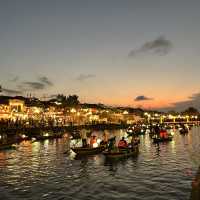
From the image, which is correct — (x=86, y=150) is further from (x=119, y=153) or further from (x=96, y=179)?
(x=96, y=179)

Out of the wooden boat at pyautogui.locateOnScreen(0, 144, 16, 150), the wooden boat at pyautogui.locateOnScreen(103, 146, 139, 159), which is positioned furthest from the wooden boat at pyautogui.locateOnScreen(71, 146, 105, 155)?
the wooden boat at pyautogui.locateOnScreen(0, 144, 16, 150)

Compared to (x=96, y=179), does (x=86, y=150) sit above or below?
above

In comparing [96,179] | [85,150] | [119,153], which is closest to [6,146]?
[85,150]

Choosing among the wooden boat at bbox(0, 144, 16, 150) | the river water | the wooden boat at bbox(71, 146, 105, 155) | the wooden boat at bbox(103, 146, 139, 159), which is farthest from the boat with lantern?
the wooden boat at bbox(0, 144, 16, 150)

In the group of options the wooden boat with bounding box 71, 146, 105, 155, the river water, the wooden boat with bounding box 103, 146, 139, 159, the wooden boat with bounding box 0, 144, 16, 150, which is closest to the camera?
the river water

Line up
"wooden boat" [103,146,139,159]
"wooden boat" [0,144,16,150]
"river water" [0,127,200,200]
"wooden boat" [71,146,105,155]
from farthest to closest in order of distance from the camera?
"wooden boat" [0,144,16,150]
"wooden boat" [71,146,105,155]
"wooden boat" [103,146,139,159]
"river water" [0,127,200,200]

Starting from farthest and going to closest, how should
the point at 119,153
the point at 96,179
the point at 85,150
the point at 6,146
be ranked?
the point at 6,146, the point at 85,150, the point at 119,153, the point at 96,179

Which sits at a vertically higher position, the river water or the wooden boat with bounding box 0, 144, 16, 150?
the wooden boat with bounding box 0, 144, 16, 150

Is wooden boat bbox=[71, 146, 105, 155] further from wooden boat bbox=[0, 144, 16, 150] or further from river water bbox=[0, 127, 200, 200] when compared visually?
wooden boat bbox=[0, 144, 16, 150]

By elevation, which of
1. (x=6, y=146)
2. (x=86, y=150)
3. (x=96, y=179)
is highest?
(x=86, y=150)

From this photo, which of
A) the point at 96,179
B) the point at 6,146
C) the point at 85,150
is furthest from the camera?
the point at 6,146

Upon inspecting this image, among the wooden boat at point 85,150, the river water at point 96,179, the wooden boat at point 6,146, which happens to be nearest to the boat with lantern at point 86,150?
the wooden boat at point 85,150

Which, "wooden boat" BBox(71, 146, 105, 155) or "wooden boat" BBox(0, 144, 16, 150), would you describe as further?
"wooden boat" BBox(0, 144, 16, 150)

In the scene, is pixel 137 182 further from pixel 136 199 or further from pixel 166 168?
pixel 166 168
